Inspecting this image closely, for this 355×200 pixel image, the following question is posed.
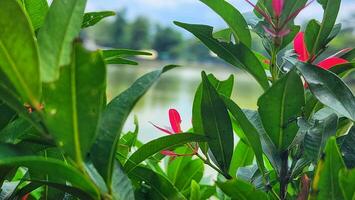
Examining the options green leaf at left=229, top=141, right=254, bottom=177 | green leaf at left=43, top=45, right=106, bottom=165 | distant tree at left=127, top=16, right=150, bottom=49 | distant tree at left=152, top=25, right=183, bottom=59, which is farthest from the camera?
distant tree at left=127, top=16, right=150, bottom=49

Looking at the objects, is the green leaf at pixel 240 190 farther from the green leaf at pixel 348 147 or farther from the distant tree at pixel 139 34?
the distant tree at pixel 139 34

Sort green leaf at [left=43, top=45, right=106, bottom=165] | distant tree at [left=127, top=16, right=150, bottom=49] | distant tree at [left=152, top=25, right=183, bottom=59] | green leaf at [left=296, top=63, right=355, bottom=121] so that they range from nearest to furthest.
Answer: green leaf at [left=43, top=45, right=106, bottom=165], green leaf at [left=296, top=63, right=355, bottom=121], distant tree at [left=152, top=25, right=183, bottom=59], distant tree at [left=127, top=16, right=150, bottom=49]

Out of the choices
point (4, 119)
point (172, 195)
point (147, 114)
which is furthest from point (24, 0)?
point (147, 114)

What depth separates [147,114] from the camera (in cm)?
550

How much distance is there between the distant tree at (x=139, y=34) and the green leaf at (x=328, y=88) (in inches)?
688

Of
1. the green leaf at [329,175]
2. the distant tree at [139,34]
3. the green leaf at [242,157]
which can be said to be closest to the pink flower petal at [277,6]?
the green leaf at [329,175]

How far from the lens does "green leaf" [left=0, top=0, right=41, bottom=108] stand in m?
0.31

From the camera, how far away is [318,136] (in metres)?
0.43

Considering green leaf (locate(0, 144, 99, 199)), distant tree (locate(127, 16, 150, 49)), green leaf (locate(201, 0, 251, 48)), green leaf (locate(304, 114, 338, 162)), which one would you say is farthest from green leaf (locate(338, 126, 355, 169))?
distant tree (locate(127, 16, 150, 49))

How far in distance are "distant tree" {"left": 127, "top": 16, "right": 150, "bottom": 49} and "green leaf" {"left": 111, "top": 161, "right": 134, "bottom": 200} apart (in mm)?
17513

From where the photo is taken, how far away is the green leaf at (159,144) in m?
0.42

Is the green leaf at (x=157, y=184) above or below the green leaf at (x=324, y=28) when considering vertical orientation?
below

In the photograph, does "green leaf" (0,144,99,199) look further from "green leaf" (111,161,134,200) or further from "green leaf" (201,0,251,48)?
"green leaf" (201,0,251,48)

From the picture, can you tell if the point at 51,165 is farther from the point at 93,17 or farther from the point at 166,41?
the point at 166,41
